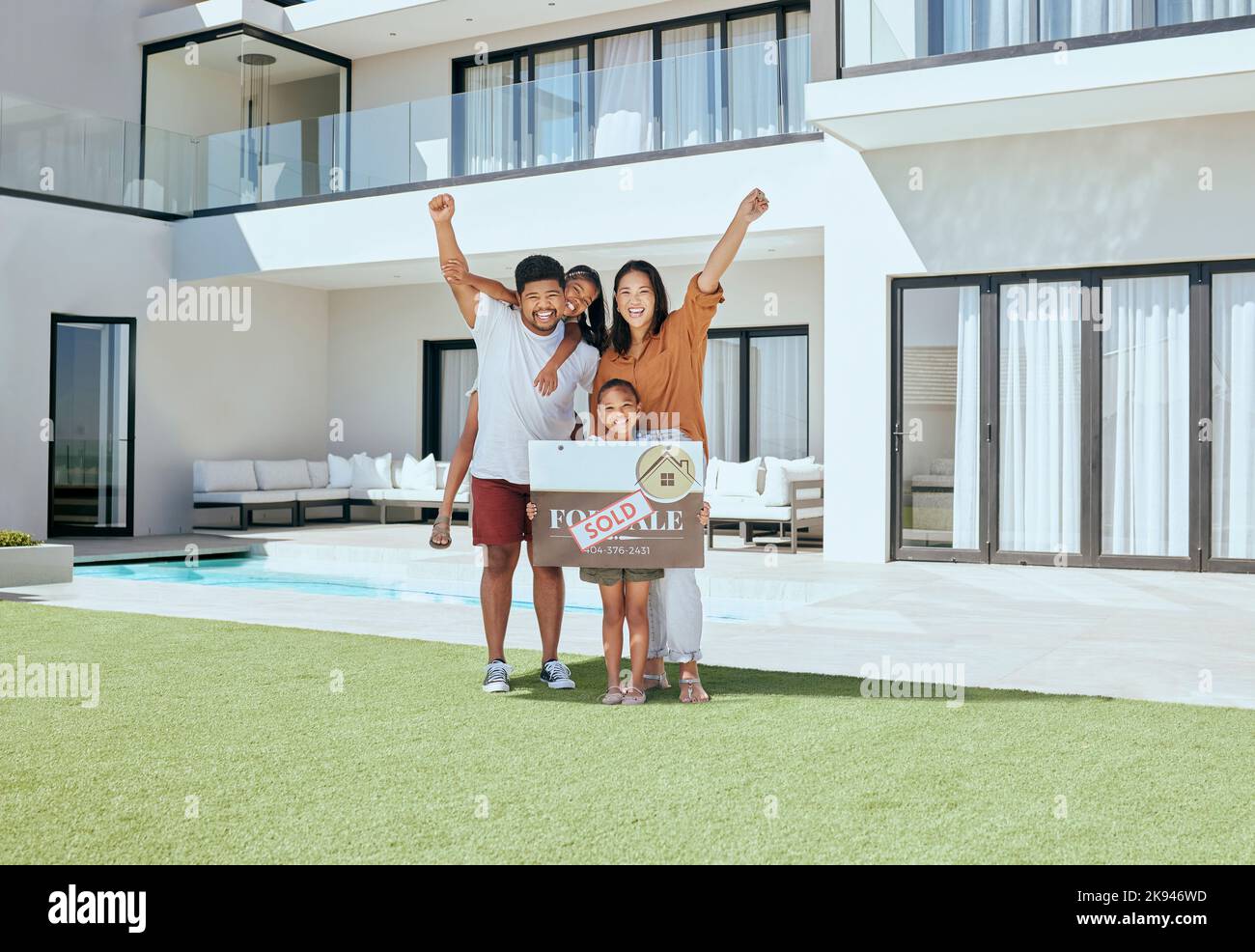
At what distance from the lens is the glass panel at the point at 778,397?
1345 cm

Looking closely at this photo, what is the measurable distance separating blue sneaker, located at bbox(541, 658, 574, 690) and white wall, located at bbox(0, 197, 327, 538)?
10.0m

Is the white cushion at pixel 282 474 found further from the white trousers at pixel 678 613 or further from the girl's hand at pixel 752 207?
the girl's hand at pixel 752 207

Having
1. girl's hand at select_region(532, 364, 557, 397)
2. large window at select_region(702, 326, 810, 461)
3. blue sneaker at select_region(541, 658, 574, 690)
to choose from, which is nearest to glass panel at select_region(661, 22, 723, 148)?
large window at select_region(702, 326, 810, 461)

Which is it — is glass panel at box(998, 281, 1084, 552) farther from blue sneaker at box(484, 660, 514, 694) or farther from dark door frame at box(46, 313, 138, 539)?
dark door frame at box(46, 313, 138, 539)

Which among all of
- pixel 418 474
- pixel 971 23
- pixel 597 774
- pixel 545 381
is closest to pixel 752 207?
pixel 545 381

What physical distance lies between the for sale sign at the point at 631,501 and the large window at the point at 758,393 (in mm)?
9247

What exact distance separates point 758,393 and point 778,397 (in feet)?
0.81

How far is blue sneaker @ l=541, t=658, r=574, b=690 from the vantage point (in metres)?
4.66

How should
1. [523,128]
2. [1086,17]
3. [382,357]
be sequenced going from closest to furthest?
[1086,17], [523,128], [382,357]

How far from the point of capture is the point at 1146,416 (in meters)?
9.41

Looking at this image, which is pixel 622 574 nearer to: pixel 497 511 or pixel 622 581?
pixel 622 581

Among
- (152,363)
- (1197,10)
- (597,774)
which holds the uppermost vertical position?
(1197,10)

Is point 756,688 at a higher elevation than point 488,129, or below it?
below

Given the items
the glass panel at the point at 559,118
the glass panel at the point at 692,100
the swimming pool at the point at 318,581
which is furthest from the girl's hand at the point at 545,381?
the glass panel at the point at 559,118
